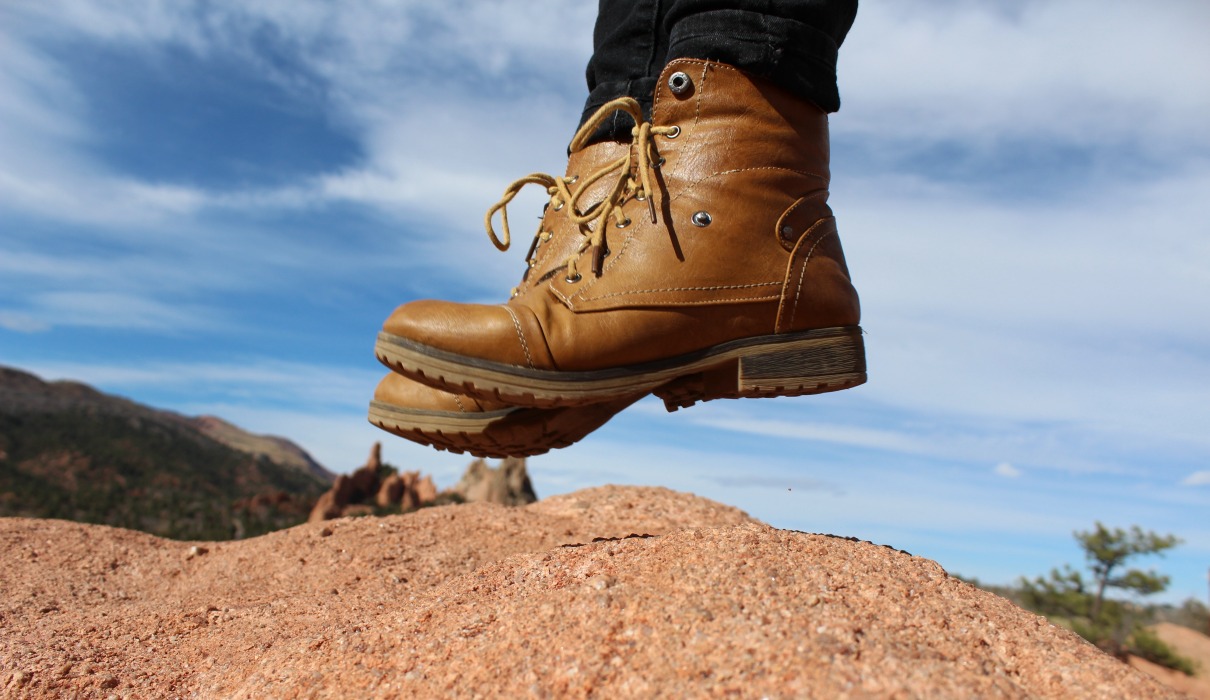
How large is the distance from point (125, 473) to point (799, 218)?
1644 inches

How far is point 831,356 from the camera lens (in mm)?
2898

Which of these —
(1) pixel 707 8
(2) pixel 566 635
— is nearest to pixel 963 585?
(2) pixel 566 635

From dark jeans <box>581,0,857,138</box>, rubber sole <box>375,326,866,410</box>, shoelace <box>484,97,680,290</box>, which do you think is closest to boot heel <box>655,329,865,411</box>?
rubber sole <box>375,326,866,410</box>

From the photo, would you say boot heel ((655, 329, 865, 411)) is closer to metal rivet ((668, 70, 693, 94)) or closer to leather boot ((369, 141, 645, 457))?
leather boot ((369, 141, 645, 457))

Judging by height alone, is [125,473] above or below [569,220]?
above

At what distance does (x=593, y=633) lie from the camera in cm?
183

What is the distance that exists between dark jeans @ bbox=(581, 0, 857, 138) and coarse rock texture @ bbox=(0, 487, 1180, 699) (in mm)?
1380

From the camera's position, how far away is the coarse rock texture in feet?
5.52

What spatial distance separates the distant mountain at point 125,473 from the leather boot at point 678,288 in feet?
63.9

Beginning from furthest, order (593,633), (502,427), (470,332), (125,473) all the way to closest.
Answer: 1. (125,473)
2. (502,427)
3. (470,332)
4. (593,633)

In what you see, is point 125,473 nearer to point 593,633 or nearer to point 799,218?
point 799,218

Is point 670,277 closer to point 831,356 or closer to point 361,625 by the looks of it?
point 831,356

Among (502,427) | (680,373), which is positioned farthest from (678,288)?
(502,427)

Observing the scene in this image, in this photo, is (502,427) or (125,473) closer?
(502,427)
